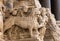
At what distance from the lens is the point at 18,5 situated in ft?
24.0

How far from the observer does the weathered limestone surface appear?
6.84 metres

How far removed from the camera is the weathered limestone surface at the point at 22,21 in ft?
22.5

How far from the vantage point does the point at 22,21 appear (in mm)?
6871

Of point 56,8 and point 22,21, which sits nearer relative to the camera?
point 22,21

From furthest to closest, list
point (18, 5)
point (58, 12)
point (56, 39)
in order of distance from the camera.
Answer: point (58, 12) < point (56, 39) < point (18, 5)

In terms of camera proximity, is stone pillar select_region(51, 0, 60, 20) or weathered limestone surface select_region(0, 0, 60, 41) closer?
weathered limestone surface select_region(0, 0, 60, 41)

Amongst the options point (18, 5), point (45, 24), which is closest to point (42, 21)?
point (45, 24)

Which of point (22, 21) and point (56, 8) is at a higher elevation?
point (22, 21)

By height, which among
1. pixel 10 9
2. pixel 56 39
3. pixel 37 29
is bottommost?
pixel 56 39

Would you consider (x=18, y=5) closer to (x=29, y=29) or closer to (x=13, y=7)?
(x=13, y=7)

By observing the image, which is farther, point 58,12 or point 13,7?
point 58,12

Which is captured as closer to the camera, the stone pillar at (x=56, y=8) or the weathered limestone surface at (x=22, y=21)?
the weathered limestone surface at (x=22, y=21)

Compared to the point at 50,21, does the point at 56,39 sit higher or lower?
lower

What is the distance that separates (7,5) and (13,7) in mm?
254
